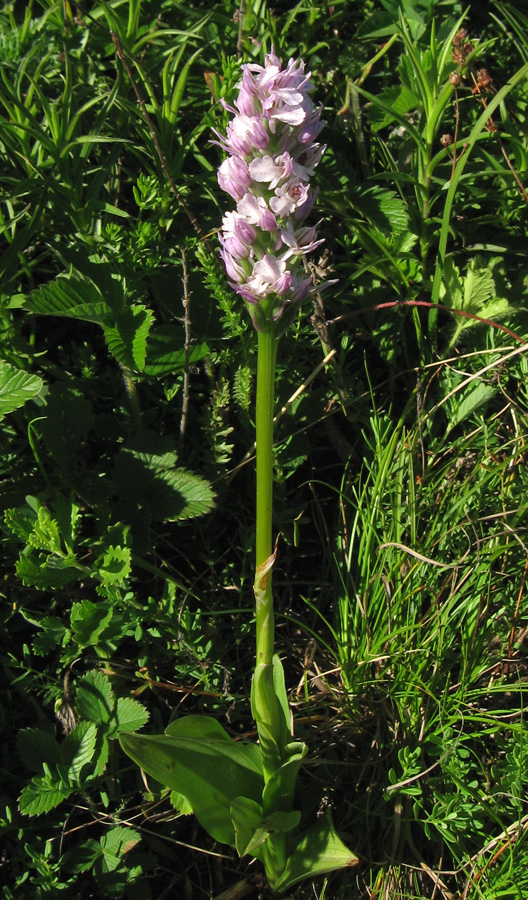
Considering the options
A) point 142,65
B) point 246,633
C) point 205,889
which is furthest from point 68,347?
point 205,889

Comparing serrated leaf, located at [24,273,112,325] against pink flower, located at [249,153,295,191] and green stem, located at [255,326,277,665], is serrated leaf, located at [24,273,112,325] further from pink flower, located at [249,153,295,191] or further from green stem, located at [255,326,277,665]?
pink flower, located at [249,153,295,191]

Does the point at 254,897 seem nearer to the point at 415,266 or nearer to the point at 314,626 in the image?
the point at 314,626

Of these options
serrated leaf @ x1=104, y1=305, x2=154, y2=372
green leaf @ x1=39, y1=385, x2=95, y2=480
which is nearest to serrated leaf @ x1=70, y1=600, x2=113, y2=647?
green leaf @ x1=39, y1=385, x2=95, y2=480

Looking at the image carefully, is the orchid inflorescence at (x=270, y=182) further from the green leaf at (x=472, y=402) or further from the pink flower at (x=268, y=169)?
the green leaf at (x=472, y=402)

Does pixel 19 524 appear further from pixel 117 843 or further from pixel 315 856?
pixel 315 856

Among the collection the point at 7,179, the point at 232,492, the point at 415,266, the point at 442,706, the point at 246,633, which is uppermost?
the point at 7,179

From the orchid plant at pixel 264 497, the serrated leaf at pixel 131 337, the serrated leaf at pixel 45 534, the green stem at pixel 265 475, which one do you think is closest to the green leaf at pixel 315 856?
the orchid plant at pixel 264 497
